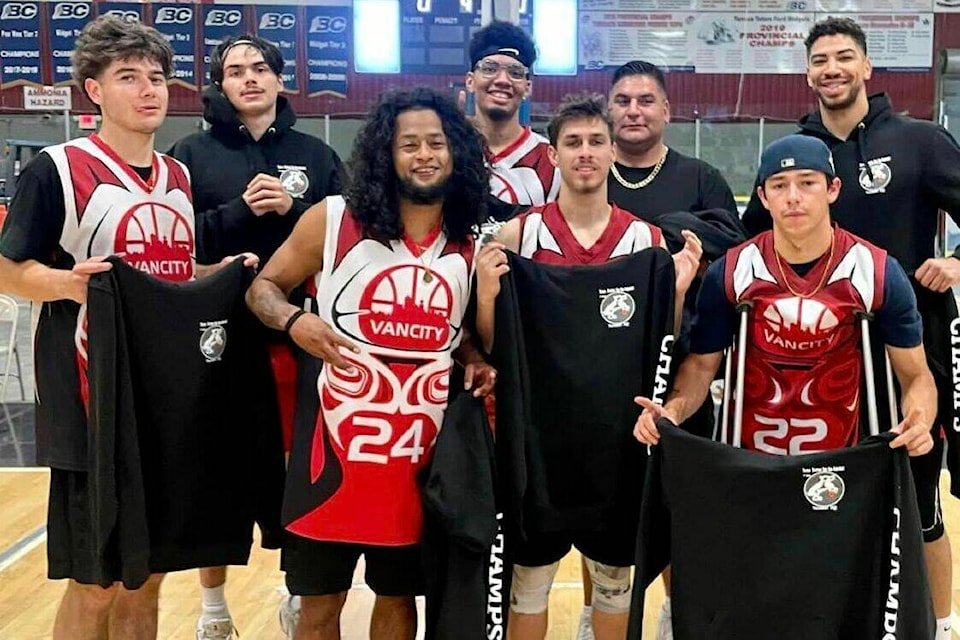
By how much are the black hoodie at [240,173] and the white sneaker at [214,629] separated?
52.1 inches

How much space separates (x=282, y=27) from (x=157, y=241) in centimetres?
429

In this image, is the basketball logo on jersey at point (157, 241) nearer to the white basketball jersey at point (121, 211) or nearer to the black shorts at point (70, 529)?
the white basketball jersey at point (121, 211)

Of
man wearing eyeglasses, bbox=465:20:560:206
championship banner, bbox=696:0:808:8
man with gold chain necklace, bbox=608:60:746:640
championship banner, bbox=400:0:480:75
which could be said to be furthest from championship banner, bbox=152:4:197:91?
man with gold chain necklace, bbox=608:60:746:640

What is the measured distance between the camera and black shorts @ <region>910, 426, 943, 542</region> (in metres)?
2.79

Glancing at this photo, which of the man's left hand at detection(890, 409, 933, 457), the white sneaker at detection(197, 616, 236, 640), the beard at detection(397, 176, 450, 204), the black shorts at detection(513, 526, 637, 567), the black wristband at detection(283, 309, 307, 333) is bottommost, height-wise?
the white sneaker at detection(197, 616, 236, 640)

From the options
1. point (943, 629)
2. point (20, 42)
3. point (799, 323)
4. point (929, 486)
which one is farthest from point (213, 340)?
point (20, 42)

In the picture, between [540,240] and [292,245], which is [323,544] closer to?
[292,245]

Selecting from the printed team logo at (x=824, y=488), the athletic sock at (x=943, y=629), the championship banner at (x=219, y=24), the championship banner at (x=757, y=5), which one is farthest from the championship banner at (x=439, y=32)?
the printed team logo at (x=824, y=488)

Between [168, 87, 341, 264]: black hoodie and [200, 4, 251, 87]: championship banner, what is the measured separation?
3692 millimetres

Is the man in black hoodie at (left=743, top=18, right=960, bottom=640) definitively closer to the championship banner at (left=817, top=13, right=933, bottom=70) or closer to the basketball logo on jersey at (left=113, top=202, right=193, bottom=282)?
the basketball logo on jersey at (left=113, top=202, right=193, bottom=282)

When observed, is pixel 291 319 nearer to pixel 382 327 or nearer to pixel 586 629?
pixel 382 327

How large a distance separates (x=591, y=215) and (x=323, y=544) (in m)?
1.10

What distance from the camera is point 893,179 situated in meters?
2.79

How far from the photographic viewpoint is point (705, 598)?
2.28 meters
